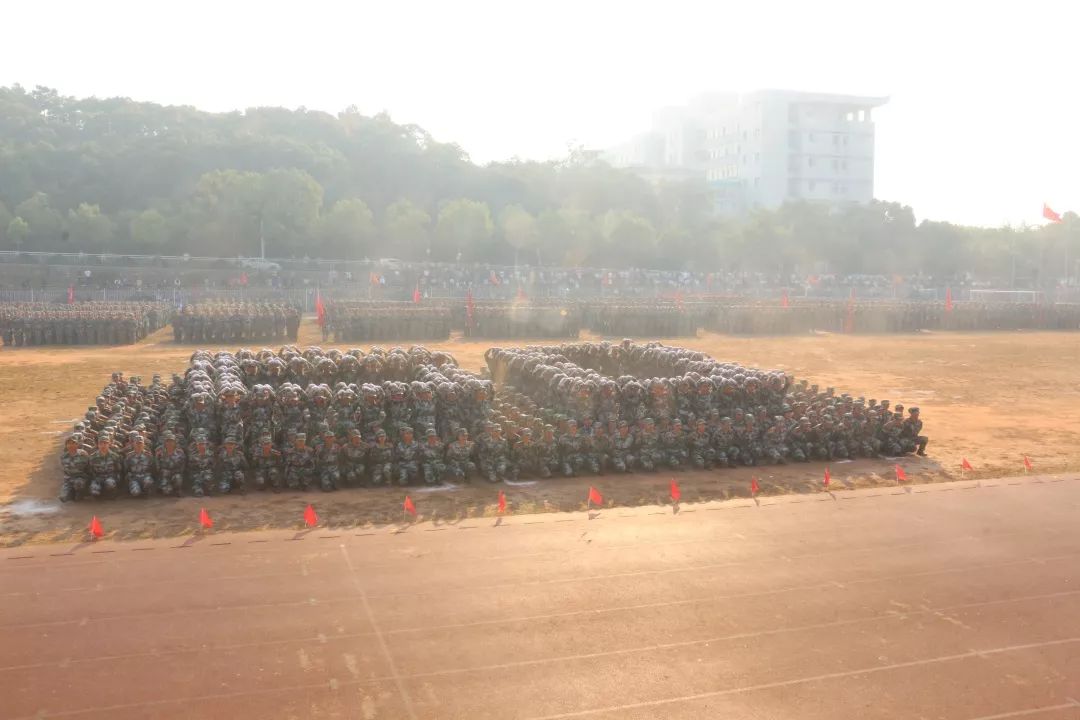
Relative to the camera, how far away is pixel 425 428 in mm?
12859

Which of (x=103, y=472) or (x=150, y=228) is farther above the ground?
(x=150, y=228)

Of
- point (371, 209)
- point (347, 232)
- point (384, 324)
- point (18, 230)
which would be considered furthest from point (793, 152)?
point (384, 324)

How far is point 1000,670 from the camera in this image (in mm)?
6828

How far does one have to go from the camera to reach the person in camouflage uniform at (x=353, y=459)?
12.0 m

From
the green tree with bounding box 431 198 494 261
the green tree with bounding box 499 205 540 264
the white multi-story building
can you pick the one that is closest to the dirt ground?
the green tree with bounding box 431 198 494 261

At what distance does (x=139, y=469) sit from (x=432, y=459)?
146 inches

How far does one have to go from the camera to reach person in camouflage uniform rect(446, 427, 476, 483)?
12.3 meters

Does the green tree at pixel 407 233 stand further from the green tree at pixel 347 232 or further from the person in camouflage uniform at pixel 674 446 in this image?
the person in camouflage uniform at pixel 674 446

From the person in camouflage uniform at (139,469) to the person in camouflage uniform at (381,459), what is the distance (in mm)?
2754

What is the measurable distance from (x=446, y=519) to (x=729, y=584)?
11.8 ft

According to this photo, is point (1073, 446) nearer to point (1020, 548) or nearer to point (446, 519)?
point (1020, 548)

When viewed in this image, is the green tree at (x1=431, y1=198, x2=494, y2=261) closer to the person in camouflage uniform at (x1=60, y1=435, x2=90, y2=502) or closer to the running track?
the person in camouflage uniform at (x1=60, y1=435, x2=90, y2=502)

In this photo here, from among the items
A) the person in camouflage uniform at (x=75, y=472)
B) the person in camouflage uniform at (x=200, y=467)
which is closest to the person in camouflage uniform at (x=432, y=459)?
the person in camouflage uniform at (x=200, y=467)

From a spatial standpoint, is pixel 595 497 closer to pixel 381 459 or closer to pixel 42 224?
pixel 381 459
